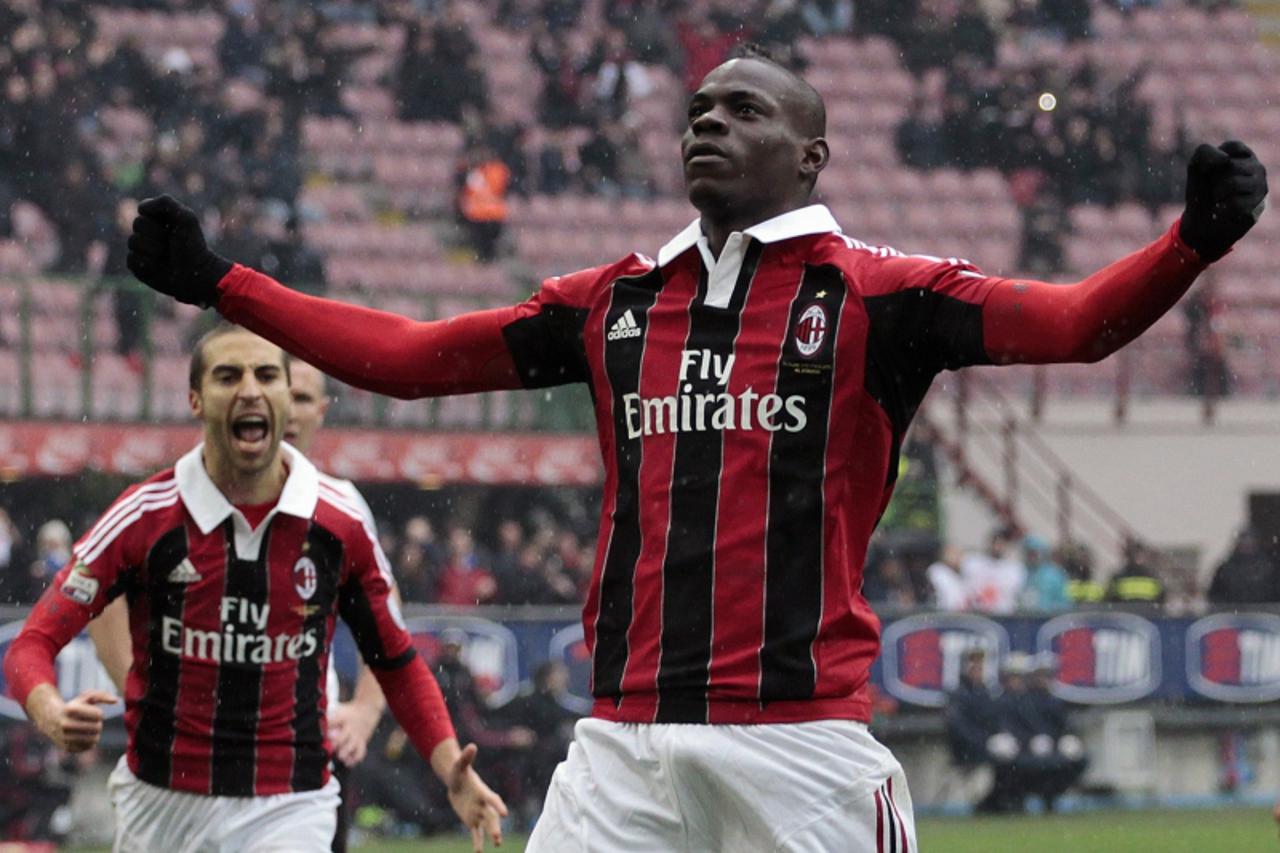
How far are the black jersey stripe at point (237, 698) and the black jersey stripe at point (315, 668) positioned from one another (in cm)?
11

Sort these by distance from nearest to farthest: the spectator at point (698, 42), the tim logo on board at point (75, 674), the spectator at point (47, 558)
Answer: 1. the tim logo on board at point (75, 674)
2. the spectator at point (47, 558)
3. the spectator at point (698, 42)

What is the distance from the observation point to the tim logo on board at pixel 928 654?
1483cm

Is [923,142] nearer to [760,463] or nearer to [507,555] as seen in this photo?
[507,555]

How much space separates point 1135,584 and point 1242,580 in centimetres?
76

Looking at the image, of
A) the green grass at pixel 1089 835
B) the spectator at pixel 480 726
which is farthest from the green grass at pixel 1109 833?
the spectator at pixel 480 726

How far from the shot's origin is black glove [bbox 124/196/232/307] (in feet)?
12.0

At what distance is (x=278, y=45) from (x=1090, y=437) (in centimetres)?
745

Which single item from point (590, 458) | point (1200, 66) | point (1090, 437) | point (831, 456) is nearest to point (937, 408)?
point (1090, 437)

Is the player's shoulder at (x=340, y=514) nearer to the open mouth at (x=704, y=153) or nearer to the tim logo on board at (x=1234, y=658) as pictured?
the open mouth at (x=704, y=153)

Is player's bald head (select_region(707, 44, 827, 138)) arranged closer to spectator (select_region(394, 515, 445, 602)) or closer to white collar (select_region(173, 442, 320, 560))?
white collar (select_region(173, 442, 320, 560))

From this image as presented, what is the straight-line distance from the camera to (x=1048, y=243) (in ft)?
62.7

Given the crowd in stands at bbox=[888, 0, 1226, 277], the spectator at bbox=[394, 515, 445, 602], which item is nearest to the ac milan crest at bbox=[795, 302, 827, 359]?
the spectator at bbox=[394, 515, 445, 602]

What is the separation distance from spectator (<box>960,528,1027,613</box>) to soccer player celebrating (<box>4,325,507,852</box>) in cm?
1068

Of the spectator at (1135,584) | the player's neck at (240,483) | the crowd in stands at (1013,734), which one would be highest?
the player's neck at (240,483)
